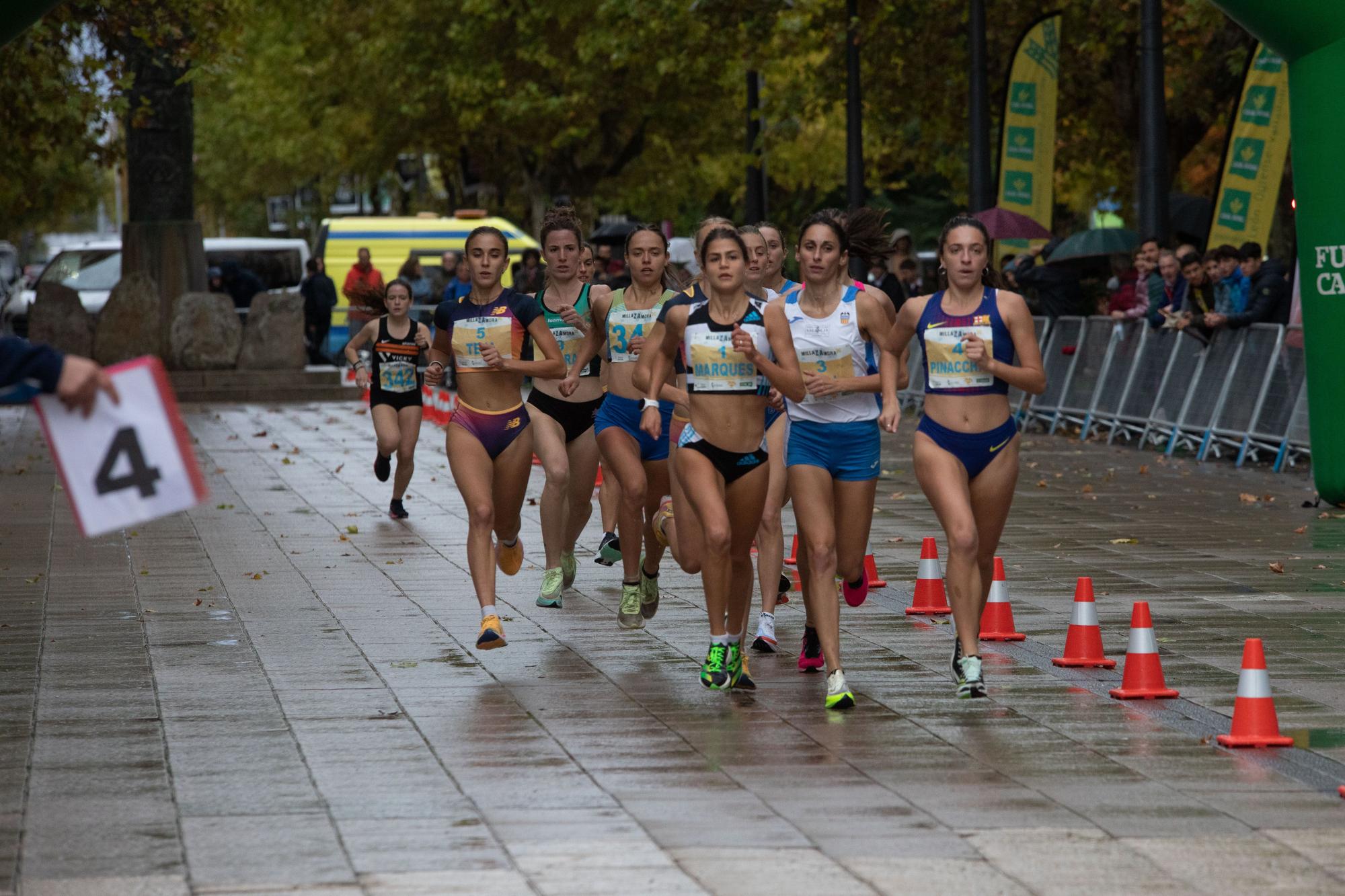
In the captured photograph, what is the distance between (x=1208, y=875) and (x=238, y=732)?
3.44m

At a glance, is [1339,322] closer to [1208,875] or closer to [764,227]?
[764,227]

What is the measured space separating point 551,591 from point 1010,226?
47.6 ft

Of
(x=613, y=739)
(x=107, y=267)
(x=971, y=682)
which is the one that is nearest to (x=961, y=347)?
(x=971, y=682)

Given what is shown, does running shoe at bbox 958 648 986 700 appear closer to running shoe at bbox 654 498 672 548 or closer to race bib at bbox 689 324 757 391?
race bib at bbox 689 324 757 391

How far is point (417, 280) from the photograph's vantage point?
33.2m

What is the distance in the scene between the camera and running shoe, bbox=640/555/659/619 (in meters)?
10.0

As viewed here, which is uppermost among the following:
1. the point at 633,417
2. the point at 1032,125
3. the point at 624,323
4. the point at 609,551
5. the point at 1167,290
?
the point at 1032,125

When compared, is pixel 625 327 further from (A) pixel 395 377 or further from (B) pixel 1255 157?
(B) pixel 1255 157

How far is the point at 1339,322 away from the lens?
13.1 metres

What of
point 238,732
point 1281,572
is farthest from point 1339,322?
point 238,732

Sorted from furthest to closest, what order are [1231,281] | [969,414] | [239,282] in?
[239,282] < [1231,281] < [969,414]

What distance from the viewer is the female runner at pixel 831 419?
8.16 meters

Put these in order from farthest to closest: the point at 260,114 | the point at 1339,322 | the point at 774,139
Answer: the point at 260,114 < the point at 774,139 < the point at 1339,322

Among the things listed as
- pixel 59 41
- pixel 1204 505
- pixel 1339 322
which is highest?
pixel 59 41
